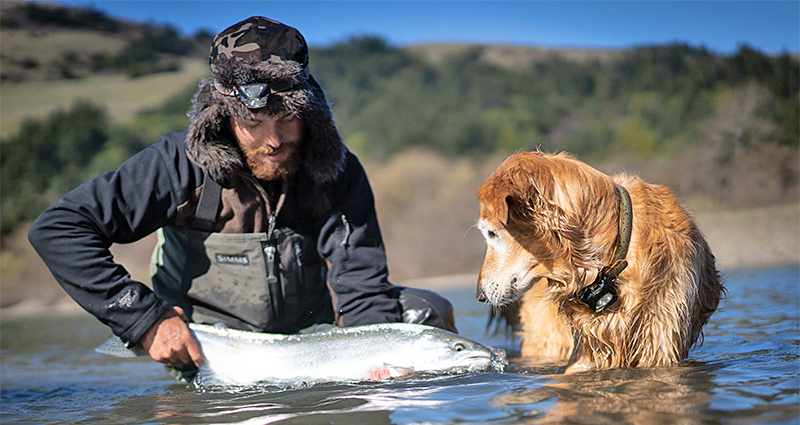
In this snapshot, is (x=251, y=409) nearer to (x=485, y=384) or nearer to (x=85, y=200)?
(x=485, y=384)

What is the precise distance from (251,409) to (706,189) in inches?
1179

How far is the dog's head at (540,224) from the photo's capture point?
3496 mm

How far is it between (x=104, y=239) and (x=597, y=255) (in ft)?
10.1

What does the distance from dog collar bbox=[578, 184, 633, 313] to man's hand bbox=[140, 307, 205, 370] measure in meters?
2.42

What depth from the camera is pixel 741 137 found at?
121ft

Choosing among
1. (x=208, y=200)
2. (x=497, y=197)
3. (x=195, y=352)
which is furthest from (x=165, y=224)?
(x=497, y=197)

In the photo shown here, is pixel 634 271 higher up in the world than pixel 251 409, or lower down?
higher up

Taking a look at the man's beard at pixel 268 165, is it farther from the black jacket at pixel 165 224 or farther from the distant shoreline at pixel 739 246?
the distant shoreline at pixel 739 246

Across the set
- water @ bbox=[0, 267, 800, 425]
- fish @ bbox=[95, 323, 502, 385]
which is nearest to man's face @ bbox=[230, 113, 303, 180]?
fish @ bbox=[95, 323, 502, 385]

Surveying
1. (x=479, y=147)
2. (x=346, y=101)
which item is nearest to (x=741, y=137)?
(x=479, y=147)

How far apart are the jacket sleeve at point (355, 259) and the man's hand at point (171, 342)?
1.09 meters

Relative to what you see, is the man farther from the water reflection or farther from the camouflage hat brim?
the water reflection

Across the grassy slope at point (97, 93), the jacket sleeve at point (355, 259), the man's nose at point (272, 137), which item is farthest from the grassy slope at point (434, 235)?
the grassy slope at point (97, 93)

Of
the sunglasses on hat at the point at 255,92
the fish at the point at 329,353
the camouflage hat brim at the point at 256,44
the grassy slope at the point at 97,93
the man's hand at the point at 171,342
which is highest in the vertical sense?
the grassy slope at the point at 97,93
